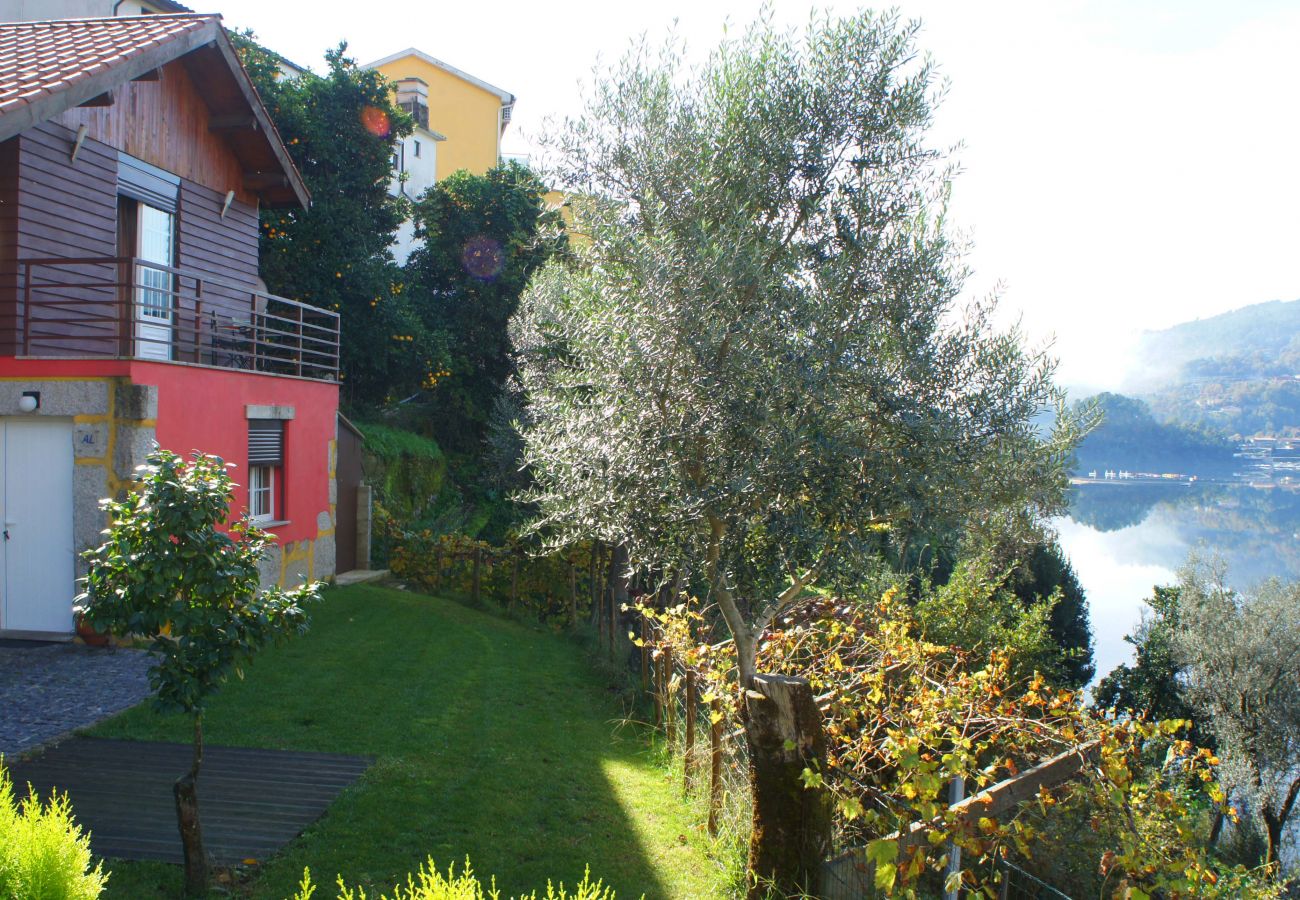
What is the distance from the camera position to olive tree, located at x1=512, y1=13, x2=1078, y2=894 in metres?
5.88

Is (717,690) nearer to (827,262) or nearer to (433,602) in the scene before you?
(827,262)

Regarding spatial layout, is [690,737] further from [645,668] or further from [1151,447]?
[1151,447]

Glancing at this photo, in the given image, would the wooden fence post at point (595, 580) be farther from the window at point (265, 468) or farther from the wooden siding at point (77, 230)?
the wooden siding at point (77, 230)

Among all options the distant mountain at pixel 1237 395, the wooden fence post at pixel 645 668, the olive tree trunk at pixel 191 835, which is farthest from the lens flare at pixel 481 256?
the distant mountain at pixel 1237 395

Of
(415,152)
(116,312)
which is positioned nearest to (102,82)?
(116,312)

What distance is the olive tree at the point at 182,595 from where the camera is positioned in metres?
4.75

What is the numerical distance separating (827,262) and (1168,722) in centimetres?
358

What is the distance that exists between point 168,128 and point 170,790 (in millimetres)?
10357

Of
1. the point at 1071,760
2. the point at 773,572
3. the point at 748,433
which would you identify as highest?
the point at 748,433

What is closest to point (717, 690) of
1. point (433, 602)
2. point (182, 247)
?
point (433, 602)

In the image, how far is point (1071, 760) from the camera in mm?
4824

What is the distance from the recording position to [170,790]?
6227 mm

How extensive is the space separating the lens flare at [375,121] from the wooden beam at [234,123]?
282 inches

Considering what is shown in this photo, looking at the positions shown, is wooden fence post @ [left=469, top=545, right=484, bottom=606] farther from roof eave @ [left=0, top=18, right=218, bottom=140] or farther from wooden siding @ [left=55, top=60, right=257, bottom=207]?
roof eave @ [left=0, top=18, right=218, bottom=140]
